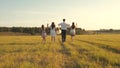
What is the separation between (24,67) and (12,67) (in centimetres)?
40

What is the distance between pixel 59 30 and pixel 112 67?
20.8 metres

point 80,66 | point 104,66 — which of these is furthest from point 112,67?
point 80,66

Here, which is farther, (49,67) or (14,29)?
(14,29)

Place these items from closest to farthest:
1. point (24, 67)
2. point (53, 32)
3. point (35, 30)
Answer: point (24, 67) → point (53, 32) → point (35, 30)

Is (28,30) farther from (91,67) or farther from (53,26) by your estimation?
(91,67)

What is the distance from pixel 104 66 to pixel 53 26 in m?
19.4

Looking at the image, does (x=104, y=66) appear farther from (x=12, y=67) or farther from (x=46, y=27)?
(x=46, y=27)

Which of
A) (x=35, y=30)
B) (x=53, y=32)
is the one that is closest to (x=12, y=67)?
(x=53, y=32)

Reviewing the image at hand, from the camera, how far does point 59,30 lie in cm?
2991

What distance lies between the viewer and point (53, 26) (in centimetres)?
2861

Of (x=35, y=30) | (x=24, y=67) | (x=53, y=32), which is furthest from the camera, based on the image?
(x=35, y=30)

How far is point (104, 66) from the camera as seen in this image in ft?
30.9

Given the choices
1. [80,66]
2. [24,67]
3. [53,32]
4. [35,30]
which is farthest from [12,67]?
[35,30]

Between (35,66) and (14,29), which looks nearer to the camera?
(35,66)
